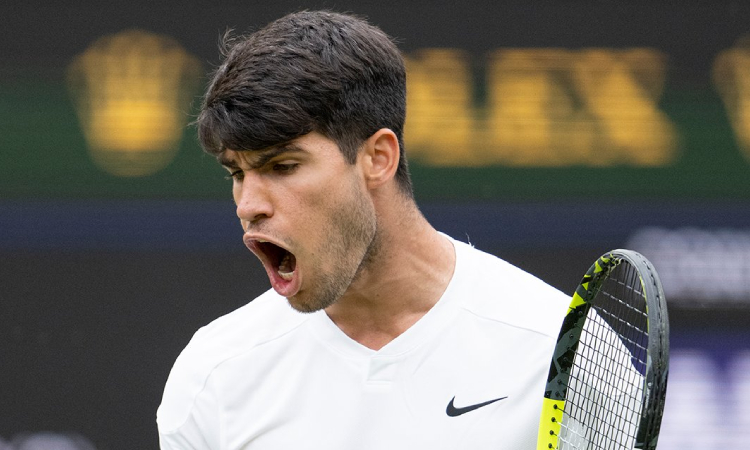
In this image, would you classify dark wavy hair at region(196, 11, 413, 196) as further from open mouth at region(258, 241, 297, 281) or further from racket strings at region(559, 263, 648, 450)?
racket strings at region(559, 263, 648, 450)

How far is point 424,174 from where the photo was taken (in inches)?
158

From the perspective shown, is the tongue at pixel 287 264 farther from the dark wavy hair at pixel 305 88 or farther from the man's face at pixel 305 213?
the dark wavy hair at pixel 305 88

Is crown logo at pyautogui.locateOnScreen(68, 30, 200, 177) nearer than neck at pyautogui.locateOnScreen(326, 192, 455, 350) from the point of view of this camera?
No

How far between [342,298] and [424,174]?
1.68 m

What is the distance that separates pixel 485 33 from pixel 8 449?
6.58 feet

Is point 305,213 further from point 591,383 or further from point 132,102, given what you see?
point 132,102

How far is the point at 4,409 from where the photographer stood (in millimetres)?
4117

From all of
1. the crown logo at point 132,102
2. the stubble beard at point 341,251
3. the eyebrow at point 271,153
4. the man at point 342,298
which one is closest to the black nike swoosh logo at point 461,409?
the man at point 342,298

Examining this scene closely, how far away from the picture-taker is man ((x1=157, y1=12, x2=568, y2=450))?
2197 mm

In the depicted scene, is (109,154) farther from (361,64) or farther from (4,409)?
(361,64)

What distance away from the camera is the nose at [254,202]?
2170 millimetres

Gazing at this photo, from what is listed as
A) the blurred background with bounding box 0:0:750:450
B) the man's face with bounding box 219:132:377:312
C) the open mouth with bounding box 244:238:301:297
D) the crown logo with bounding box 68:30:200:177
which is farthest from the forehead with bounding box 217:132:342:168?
the crown logo with bounding box 68:30:200:177

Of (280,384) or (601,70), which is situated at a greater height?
(601,70)

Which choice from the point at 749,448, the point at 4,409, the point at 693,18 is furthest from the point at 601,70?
the point at 4,409
